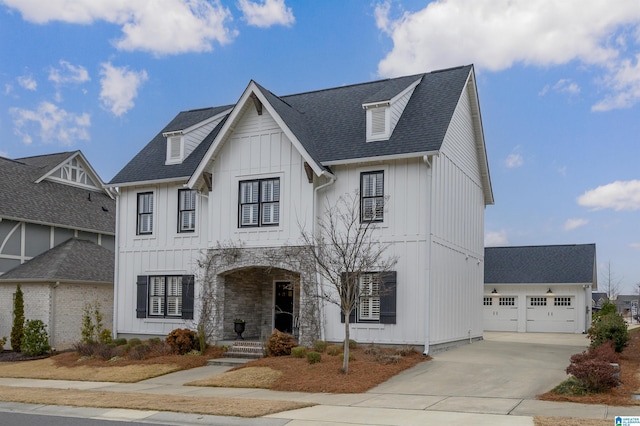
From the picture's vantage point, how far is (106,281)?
28719 mm

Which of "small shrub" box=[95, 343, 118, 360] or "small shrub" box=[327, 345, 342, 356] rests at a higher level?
"small shrub" box=[327, 345, 342, 356]

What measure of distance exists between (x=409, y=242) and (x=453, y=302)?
12.9 ft

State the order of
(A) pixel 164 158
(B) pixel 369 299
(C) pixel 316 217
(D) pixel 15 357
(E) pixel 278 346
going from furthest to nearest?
(A) pixel 164 158
(D) pixel 15 357
(C) pixel 316 217
(B) pixel 369 299
(E) pixel 278 346

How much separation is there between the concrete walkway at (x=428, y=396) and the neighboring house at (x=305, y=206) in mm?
2643

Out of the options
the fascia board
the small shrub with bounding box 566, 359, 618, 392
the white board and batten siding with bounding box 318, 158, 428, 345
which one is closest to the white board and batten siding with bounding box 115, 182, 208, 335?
the fascia board

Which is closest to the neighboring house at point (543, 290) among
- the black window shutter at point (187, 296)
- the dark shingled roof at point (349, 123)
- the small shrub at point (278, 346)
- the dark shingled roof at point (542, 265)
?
the dark shingled roof at point (542, 265)

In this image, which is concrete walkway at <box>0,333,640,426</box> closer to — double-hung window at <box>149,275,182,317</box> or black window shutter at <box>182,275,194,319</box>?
black window shutter at <box>182,275,194,319</box>

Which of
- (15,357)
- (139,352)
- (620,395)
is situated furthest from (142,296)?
(620,395)

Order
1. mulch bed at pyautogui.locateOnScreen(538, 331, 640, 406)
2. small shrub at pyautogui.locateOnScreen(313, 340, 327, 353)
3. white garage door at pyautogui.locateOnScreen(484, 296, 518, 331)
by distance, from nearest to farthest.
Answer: mulch bed at pyautogui.locateOnScreen(538, 331, 640, 406) < small shrub at pyautogui.locateOnScreen(313, 340, 327, 353) < white garage door at pyautogui.locateOnScreen(484, 296, 518, 331)

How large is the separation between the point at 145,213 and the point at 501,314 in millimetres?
23113

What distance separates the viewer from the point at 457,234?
950 inches

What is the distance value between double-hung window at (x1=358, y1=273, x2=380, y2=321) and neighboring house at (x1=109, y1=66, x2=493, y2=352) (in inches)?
1.8

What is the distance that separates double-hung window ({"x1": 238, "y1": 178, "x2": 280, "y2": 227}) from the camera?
22.6 m

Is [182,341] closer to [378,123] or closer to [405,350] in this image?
[405,350]
